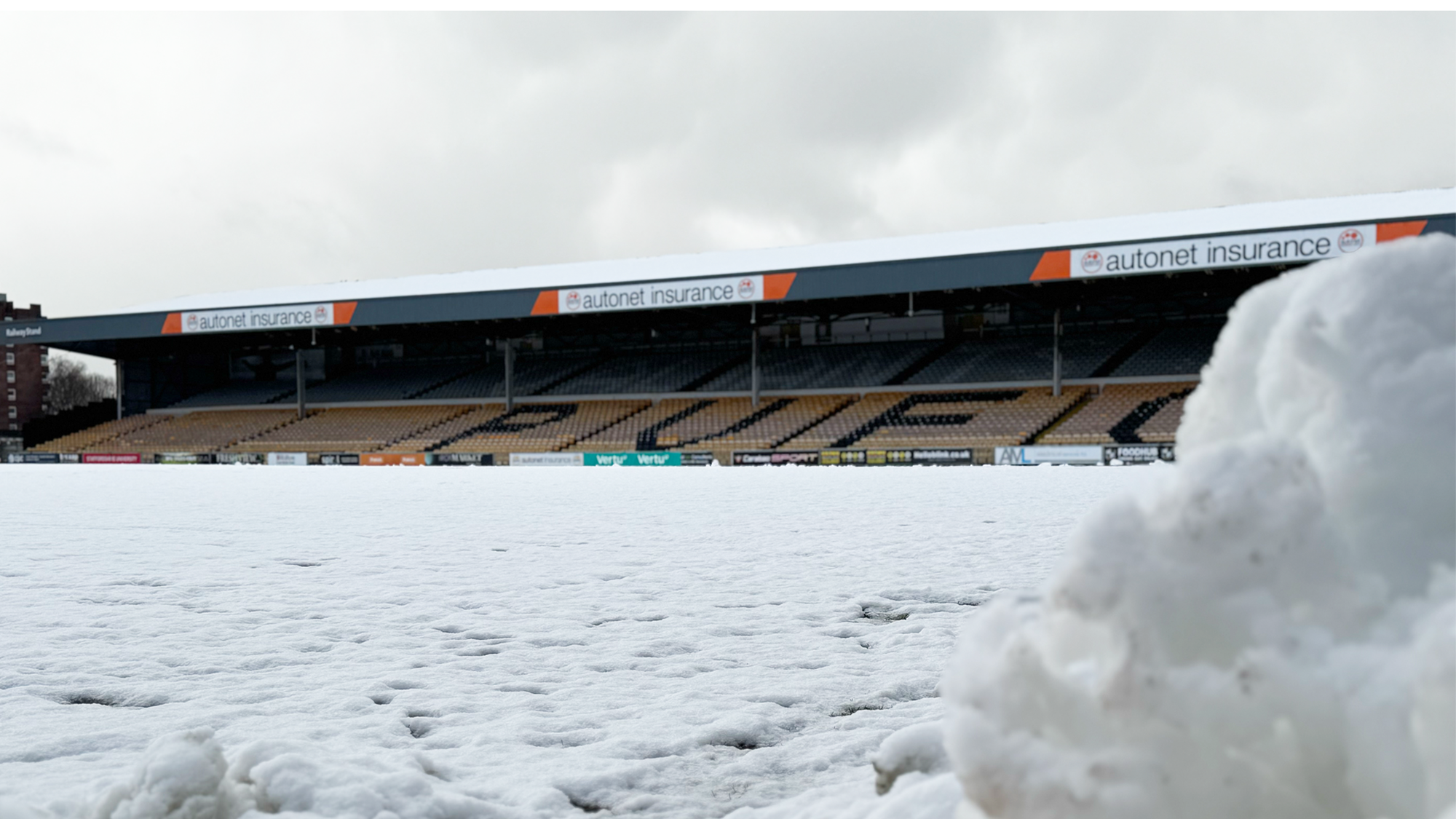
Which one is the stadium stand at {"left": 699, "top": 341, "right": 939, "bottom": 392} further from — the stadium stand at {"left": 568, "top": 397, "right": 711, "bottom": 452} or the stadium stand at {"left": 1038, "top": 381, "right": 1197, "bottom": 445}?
the stadium stand at {"left": 1038, "top": 381, "right": 1197, "bottom": 445}

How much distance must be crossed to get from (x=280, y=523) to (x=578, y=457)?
23.6m

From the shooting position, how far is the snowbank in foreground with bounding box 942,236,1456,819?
3.53 ft

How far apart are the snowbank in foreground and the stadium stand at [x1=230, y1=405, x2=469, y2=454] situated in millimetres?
38487

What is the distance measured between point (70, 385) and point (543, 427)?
261 feet

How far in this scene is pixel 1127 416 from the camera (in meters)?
29.0

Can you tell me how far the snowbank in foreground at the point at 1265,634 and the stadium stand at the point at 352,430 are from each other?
38487 millimetres

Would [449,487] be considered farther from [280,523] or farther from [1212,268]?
[1212,268]

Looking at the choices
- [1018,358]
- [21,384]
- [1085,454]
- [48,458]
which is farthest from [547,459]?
[21,384]

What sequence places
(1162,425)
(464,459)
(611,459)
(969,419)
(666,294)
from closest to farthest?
(1162,425)
(969,419)
(666,294)
(611,459)
(464,459)

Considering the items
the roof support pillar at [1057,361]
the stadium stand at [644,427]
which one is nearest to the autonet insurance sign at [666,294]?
the stadium stand at [644,427]

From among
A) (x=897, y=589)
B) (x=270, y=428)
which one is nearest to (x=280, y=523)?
(x=897, y=589)

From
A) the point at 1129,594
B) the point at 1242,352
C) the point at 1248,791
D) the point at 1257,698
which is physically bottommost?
the point at 1248,791

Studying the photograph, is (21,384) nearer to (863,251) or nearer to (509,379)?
(509,379)

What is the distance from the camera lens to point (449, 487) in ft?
58.2
